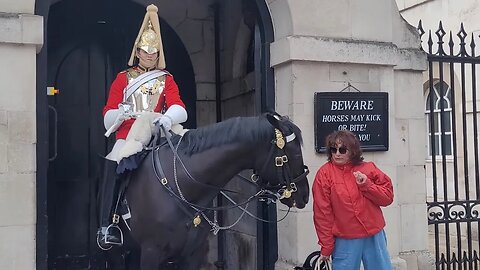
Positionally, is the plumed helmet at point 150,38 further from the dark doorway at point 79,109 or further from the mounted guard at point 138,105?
the dark doorway at point 79,109

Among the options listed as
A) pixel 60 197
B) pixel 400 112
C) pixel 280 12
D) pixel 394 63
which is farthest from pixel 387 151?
pixel 60 197

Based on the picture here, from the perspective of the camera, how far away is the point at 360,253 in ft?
14.7

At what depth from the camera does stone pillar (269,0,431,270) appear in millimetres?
5930

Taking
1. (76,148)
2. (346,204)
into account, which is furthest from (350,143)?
(76,148)

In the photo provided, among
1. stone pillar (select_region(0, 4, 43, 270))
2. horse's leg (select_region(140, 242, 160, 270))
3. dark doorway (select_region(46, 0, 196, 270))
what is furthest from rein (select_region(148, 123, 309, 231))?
dark doorway (select_region(46, 0, 196, 270))

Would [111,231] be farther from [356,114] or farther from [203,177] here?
[356,114]

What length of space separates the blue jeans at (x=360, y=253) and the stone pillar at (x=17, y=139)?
245cm

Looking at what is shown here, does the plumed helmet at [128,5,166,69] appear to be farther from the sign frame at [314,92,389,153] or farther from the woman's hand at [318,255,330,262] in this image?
the woman's hand at [318,255,330,262]

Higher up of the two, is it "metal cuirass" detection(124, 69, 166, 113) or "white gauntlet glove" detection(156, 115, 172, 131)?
"metal cuirass" detection(124, 69, 166, 113)

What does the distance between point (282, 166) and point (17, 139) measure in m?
2.18

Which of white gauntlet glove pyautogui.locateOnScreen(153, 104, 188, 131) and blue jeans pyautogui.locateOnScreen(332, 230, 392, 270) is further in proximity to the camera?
white gauntlet glove pyautogui.locateOnScreen(153, 104, 188, 131)

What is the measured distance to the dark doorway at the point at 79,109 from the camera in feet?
23.8

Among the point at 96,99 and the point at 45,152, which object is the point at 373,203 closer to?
the point at 45,152

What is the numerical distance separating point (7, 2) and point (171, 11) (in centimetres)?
338
